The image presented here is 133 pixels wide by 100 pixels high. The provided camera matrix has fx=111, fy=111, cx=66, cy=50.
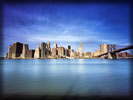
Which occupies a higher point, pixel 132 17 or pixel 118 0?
pixel 118 0

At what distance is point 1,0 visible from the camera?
1.68 meters

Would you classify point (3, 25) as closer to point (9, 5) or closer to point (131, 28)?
point (9, 5)

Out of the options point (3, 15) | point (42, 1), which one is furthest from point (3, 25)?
point (42, 1)

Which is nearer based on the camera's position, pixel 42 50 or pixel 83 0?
pixel 83 0

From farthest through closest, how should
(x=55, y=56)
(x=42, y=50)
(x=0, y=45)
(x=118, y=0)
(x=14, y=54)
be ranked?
1. (x=55, y=56)
2. (x=42, y=50)
3. (x=14, y=54)
4. (x=0, y=45)
5. (x=118, y=0)

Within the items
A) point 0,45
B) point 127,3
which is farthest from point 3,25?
point 127,3

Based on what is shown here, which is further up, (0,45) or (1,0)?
(1,0)

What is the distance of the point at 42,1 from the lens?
1720 mm

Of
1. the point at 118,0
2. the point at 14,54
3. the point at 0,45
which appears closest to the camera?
the point at 118,0

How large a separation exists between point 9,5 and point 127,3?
1837 millimetres

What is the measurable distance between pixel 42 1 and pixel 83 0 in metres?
0.63

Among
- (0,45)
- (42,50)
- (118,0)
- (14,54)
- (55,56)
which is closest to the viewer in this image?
(118,0)

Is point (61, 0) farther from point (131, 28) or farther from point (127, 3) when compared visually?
point (131, 28)

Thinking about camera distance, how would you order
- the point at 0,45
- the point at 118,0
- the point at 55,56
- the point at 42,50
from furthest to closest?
1. the point at 55,56
2. the point at 42,50
3. the point at 0,45
4. the point at 118,0
